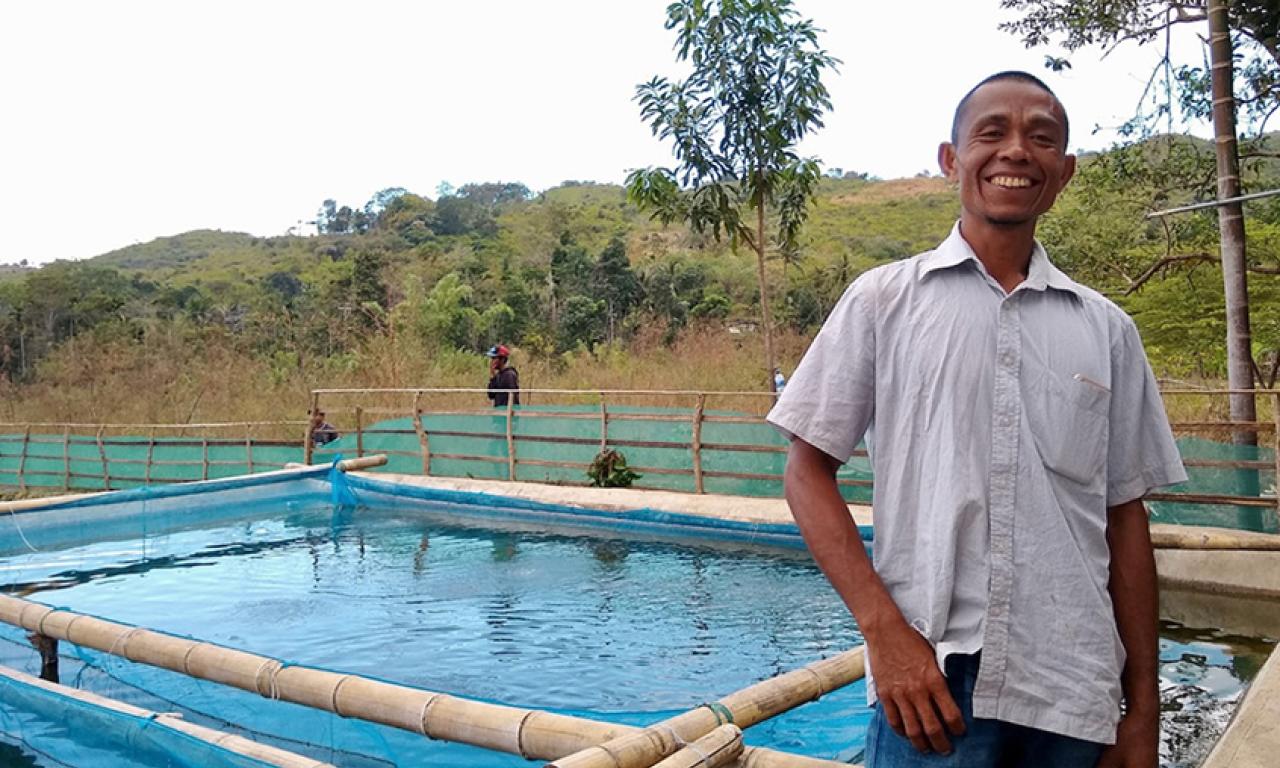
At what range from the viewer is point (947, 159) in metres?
1.32

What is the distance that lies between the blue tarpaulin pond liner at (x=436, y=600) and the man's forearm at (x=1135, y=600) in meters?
1.67

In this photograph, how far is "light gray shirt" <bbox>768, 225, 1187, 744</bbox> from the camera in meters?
1.12

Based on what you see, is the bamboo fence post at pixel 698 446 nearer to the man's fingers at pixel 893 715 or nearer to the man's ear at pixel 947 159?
the man's ear at pixel 947 159

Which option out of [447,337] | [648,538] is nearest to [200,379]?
[447,337]

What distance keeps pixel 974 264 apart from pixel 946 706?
19.2 inches

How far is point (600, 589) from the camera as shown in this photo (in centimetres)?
653

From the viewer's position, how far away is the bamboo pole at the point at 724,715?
195 cm

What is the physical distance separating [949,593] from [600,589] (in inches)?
218

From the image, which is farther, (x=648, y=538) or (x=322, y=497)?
(x=322, y=497)

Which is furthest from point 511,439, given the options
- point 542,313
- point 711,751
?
point 542,313

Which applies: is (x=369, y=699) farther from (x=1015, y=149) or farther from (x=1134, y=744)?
(x=1015, y=149)

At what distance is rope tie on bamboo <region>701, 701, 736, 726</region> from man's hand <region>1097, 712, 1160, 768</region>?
46.7 inches

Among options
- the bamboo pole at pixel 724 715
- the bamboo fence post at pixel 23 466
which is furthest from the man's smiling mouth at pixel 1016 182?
the bamboo fence post at pixel 23 466

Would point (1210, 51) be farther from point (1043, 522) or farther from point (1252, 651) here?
point (1043, 522)
